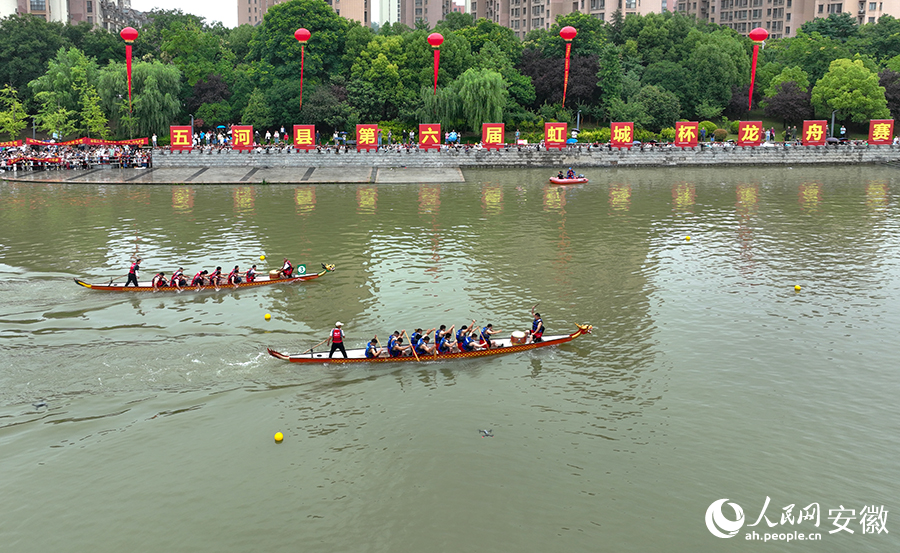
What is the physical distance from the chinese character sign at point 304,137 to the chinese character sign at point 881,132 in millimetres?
51991

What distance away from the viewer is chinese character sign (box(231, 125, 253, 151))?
61938 millimetres

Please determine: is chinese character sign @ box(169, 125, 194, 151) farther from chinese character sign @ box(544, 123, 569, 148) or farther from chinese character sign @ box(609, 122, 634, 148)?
chinese character sign @ box(609, 122, 634, 148)

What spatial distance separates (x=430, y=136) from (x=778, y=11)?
99584 millimetres

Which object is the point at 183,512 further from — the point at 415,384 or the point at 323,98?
the point at 323,98

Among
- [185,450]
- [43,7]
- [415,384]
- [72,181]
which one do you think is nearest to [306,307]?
[415,384]

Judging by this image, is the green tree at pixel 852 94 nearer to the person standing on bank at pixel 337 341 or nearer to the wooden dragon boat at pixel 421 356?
the wooden dragon boat at pixel 421 356

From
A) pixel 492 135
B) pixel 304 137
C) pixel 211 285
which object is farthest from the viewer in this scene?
pixel 492 135

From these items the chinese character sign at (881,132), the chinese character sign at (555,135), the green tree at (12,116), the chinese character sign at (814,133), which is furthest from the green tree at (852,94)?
the green tree at (12,116)

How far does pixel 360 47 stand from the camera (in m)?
77.1

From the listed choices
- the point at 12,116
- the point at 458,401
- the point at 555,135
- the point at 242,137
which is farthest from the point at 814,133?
the point at 12,116

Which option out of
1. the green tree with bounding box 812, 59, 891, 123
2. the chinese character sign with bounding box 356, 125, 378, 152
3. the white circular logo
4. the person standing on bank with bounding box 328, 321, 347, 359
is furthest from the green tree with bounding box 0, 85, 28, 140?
the green tree with bounding box 812, 59, 891, 123

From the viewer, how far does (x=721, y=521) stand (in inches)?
527

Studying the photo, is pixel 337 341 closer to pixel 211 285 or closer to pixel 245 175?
pixel 211 285

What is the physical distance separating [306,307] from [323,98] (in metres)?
49.5
